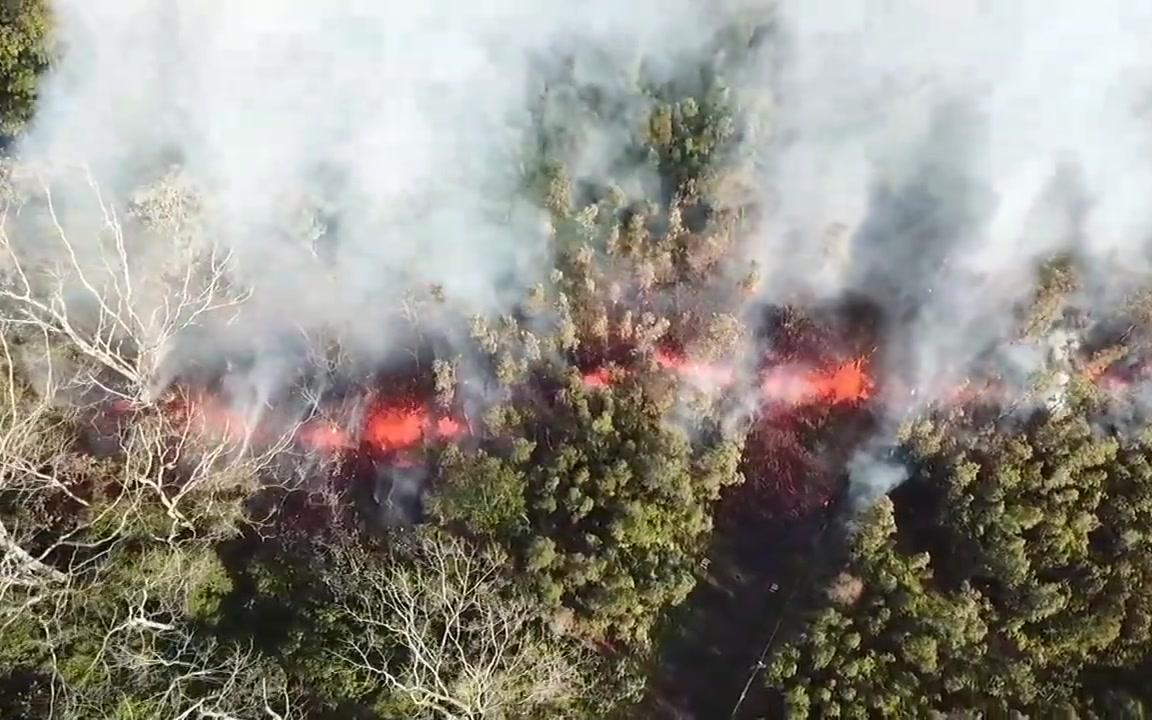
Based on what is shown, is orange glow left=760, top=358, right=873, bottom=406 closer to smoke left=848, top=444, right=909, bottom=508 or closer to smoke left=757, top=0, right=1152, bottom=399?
smoke left=757, top=0, right=1152, bottom=399

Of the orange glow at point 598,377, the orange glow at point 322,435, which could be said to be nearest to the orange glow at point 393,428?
the orange glow at point 322,435

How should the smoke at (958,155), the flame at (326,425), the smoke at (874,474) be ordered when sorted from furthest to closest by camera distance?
the flame at (326,425)
the smoke at (874,474)
the smoke at (958,155)

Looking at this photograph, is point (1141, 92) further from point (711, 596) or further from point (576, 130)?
point (711, 596)

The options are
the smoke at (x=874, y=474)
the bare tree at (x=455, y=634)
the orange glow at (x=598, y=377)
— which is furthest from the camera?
the orange glow at (x=598, y=377)

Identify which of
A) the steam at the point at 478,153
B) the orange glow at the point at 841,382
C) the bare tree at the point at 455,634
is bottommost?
the bare tree at the point at 455,634

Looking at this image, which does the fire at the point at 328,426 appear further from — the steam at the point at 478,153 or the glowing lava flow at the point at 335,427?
the steam at the point at 478,153

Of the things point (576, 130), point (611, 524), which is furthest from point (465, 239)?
point (611, 524)

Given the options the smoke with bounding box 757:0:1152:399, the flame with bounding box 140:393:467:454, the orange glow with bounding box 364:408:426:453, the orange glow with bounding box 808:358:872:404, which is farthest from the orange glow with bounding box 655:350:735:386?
the orange glow with bounding box 364:408:426:453

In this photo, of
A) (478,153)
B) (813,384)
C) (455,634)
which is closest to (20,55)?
(478,153)
